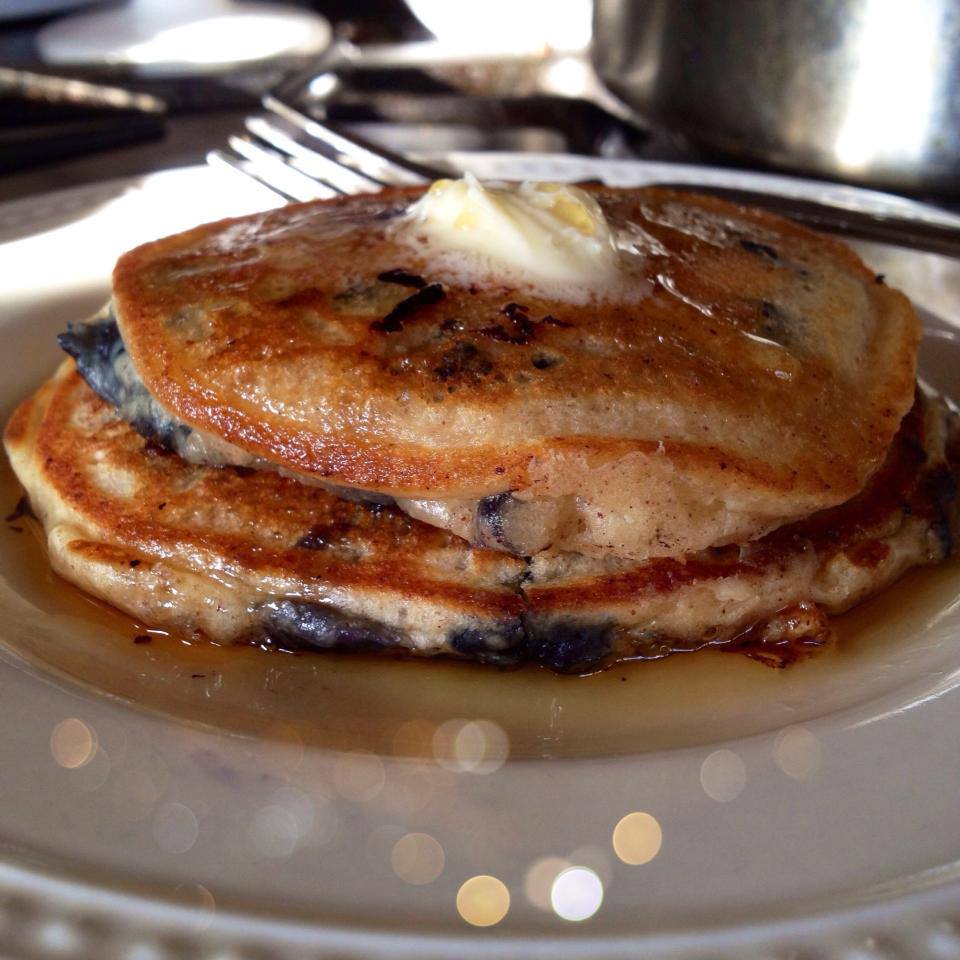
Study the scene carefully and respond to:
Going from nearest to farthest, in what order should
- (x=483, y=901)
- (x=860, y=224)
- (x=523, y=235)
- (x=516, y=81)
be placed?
(x=483, y=901) → (x=523, y=235) → (x=860, y=224) → (x=516, y=81)

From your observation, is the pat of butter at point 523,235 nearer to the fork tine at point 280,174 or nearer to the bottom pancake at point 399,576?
the bottom pancake at point 399,576

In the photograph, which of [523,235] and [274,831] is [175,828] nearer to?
[274,831]

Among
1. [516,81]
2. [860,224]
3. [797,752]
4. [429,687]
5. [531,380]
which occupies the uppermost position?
[531,380]

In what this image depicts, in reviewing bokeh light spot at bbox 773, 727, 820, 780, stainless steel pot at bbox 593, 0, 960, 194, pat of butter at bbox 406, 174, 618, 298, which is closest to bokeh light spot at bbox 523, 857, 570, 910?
bokeh light spot at bbox 773, 727, 820, 780

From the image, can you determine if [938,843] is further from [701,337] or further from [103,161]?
[103,161]

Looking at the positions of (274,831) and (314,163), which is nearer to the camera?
(274,831)

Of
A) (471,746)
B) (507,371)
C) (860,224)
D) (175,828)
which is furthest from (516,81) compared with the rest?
(175,828)

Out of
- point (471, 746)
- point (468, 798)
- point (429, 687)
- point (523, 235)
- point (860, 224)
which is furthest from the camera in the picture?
point (860, 224)
